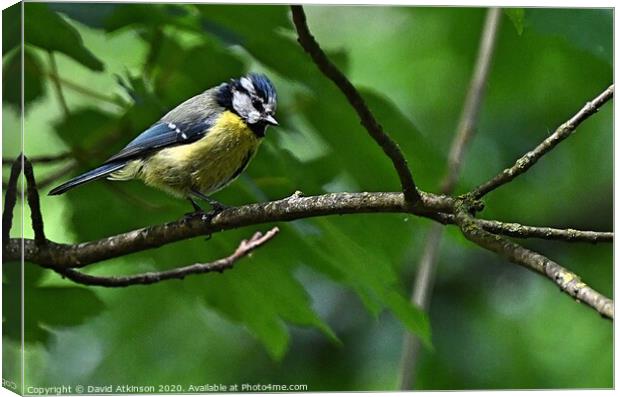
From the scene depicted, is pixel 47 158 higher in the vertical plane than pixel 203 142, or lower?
lower

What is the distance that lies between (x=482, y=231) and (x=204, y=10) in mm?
739

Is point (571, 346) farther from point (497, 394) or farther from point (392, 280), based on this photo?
point (392, 280)

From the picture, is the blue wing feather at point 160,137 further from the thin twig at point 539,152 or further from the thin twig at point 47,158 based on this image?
the thin twig at point 539,152

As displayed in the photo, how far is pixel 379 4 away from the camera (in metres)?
1.77

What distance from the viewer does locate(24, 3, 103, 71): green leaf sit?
4.63 feet

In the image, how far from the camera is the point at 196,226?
4.60 feet

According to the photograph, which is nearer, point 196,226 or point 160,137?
point 196,226

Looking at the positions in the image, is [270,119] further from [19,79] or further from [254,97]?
[19,79]

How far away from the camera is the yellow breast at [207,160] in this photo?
5.31 ft

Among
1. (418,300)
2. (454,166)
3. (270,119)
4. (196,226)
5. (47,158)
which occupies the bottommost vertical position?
(47,158)

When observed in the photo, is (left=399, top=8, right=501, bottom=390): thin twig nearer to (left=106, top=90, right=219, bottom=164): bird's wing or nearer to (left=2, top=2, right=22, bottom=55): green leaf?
(left=106, top=90, right=219, bottom=164): bird's wing

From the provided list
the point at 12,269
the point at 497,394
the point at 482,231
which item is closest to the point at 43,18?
the point at 12,269

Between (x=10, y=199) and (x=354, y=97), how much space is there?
0.64 meters

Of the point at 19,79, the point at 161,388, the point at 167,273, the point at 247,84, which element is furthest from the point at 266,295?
the point at 19,79
